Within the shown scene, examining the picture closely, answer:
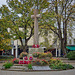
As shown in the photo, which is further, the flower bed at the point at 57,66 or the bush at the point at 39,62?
the bush at the point at 39,62

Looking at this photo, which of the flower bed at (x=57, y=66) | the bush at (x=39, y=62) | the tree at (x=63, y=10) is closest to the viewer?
the flower bed at (x=57, y=66)

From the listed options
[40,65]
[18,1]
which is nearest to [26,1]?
[18,1]

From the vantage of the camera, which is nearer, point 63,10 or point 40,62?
point 40,62

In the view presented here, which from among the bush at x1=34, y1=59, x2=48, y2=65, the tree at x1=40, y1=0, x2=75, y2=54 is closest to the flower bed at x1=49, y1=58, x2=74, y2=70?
the bush at x1=34, y1=59, x2=48, y2=65

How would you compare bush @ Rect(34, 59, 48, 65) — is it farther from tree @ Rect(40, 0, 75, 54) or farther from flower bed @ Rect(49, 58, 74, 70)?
tree @ Rect(40, 0, 75, 54)

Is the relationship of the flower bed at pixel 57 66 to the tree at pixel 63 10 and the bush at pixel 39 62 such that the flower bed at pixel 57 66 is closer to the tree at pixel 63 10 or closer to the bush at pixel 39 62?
the bush at pixel 39 62

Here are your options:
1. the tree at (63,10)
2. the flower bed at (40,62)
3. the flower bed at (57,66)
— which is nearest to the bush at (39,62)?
the flower bed at (40,62)

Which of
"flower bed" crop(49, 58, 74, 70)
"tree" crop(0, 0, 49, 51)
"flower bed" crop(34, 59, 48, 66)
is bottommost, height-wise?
"flower bed" crop(49, 58, 74, 70)

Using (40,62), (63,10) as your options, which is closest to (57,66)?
(40,62)

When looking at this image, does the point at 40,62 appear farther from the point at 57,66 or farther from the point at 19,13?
the point at 19,13

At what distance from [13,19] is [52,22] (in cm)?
745

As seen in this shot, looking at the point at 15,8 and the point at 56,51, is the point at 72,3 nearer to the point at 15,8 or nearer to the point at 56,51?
the point at 15,8

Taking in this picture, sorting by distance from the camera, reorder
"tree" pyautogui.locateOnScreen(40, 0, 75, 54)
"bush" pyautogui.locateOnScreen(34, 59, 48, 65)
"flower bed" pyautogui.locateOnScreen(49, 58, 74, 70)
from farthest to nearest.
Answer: "tree" pyautogui.locateOnScreen(40, 0, 75, 54) < "bush" pyautogui.locateOnScreen(34, 59, 48, 65) < "flower bed" pyautogui.locateOnScreen(49, 58, 74, 70)

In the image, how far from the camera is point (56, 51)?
2112 inches
